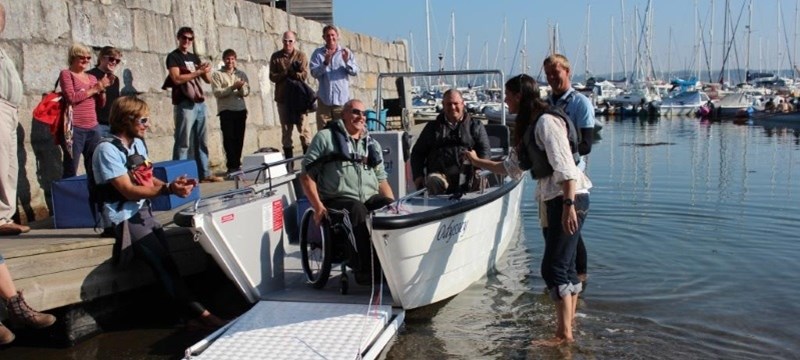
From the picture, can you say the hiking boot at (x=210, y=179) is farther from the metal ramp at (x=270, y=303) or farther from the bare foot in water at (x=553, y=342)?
the bare foot in water at (x=553, y=342)

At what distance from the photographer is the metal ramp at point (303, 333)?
197 inches

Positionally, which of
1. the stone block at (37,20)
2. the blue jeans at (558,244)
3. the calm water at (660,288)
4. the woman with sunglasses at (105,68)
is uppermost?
the stone block at (37,20)

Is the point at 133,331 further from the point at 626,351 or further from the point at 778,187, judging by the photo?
the point at 778,187

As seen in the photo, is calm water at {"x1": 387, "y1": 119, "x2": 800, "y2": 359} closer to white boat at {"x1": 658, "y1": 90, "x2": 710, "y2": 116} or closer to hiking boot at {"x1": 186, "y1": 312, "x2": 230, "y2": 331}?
hiking boot at {"x1": 186, "y1": 312, "x2": 230, "y2": 331}

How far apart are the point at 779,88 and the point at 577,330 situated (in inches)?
2493

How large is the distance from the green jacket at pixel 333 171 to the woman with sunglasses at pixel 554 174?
1.29 meters

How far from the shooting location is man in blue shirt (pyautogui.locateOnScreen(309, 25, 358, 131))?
9.80 meters

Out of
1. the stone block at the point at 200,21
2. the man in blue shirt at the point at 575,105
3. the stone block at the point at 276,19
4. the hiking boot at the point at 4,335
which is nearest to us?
the hiking boot at the point at 4,335

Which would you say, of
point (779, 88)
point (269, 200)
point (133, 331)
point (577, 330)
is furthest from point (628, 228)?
point (779, 88)

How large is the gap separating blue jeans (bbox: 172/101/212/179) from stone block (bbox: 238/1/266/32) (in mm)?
3144

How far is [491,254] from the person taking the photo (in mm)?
7320

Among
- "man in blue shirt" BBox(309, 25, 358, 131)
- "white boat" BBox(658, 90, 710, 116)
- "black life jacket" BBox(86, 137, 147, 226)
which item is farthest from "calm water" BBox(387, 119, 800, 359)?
"white boat" BBox(658, 90, 710, 116)

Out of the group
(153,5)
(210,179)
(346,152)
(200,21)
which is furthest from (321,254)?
(200,21)

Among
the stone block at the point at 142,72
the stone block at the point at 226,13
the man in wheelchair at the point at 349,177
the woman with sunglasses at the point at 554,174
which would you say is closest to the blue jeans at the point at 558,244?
the woman with sunglasses at the point at 554,174
